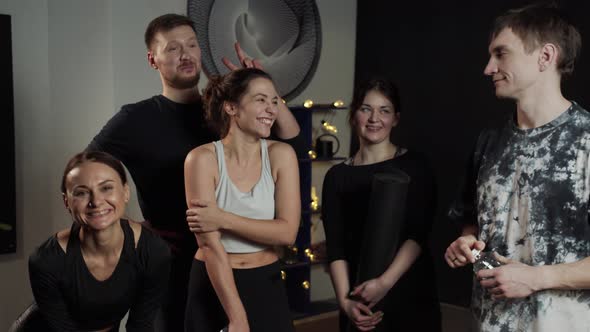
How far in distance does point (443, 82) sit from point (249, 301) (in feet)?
9.24

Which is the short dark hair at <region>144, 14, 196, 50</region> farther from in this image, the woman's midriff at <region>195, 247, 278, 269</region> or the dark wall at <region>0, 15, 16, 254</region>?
the dark wall at <region>0, 15, 16, 254</region>

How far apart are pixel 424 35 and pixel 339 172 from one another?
A: 8.09 ft

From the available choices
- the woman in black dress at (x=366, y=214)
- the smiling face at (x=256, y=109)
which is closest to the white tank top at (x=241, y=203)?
the smiling face at (x=256, y=109)

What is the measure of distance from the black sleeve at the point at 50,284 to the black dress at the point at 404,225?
90 centimetres

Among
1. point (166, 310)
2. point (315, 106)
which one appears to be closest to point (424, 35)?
point (315, 106)

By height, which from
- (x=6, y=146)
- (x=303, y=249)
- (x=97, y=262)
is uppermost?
(x=6, y=146)

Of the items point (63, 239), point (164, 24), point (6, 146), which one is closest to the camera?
point (63, 239)

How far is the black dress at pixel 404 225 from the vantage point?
228 centimetres

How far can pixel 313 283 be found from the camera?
4.86 m

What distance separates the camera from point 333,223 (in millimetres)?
2348

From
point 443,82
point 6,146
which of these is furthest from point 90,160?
point 443,82

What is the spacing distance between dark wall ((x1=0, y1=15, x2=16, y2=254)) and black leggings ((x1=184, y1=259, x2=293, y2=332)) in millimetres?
1761

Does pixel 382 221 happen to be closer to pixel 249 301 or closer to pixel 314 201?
pixel 249 301

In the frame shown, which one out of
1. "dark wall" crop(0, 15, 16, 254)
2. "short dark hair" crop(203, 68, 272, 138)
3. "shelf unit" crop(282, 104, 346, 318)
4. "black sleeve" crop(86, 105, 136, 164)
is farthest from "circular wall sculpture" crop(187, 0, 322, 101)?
"short dark hair" crop(203, 68, 272, 138)
